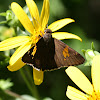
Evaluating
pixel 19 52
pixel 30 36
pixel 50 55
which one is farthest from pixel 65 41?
pixel 19 52

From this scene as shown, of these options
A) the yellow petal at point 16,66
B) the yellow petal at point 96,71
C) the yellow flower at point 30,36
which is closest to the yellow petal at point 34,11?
the yellow flower at point 30,36

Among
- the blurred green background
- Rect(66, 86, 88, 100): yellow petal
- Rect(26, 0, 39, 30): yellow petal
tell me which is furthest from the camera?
the blurred green background

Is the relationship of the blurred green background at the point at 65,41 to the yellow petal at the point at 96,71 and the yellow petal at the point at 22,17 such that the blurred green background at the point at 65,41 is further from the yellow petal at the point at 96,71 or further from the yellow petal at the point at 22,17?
the yellow petal at the point at 96,71

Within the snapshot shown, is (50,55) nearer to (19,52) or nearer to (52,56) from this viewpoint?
(52,56)

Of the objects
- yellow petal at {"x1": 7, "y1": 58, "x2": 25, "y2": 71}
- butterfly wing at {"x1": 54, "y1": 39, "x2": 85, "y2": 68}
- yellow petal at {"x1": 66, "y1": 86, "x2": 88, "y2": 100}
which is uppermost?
yellow petal at {"x1": 7, "y1": 58, "x2": 25, "y2": 71}

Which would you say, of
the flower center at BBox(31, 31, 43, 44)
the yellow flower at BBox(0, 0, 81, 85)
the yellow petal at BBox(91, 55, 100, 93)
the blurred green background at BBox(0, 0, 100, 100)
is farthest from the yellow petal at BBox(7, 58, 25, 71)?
→ the blurred green background at BBox(0, 0, 100, 100)

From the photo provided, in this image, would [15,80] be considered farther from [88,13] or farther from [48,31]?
[88,13]

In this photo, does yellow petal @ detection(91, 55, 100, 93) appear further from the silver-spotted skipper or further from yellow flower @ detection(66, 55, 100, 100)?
the silver-spotted skipper

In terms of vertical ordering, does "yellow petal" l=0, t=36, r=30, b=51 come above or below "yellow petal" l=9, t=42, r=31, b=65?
above
